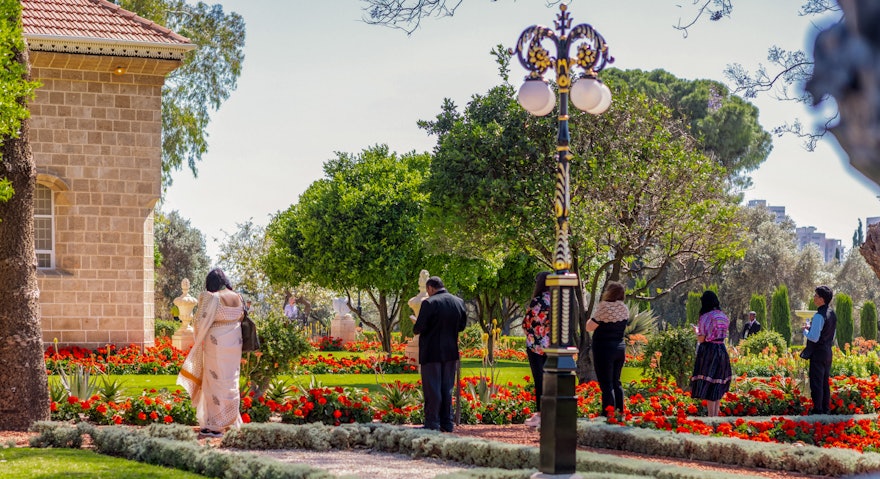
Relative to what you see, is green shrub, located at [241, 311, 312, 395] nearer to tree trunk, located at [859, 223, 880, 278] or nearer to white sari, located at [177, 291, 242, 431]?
white sari, located at [177, 291, 242, 431]

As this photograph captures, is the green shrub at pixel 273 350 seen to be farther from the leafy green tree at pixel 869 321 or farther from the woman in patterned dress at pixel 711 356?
the leafy green tree at pixel 869 321

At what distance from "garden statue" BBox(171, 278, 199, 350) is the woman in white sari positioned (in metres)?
10.9

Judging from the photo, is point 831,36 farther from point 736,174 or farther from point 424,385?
point 736,174

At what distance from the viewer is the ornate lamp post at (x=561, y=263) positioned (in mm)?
7574

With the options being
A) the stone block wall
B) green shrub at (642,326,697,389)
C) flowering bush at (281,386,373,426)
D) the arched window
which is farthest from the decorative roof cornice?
green shrub at (642,326,697,389)

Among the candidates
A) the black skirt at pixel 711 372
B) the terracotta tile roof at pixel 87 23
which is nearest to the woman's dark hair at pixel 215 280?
the black skirt at pixel 711 372

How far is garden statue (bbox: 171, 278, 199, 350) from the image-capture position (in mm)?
21969

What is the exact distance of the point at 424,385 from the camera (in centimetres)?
1137

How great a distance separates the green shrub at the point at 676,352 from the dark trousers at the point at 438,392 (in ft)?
15.4

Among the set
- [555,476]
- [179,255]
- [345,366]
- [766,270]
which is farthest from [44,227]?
[766,270]

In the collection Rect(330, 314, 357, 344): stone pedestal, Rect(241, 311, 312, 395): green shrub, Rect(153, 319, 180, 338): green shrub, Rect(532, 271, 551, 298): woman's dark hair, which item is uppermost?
Rect(532, 271, 551, 298): woman's dark hair

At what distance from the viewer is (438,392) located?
11344 mm

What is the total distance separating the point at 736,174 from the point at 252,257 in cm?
2185

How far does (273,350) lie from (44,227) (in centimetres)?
986
